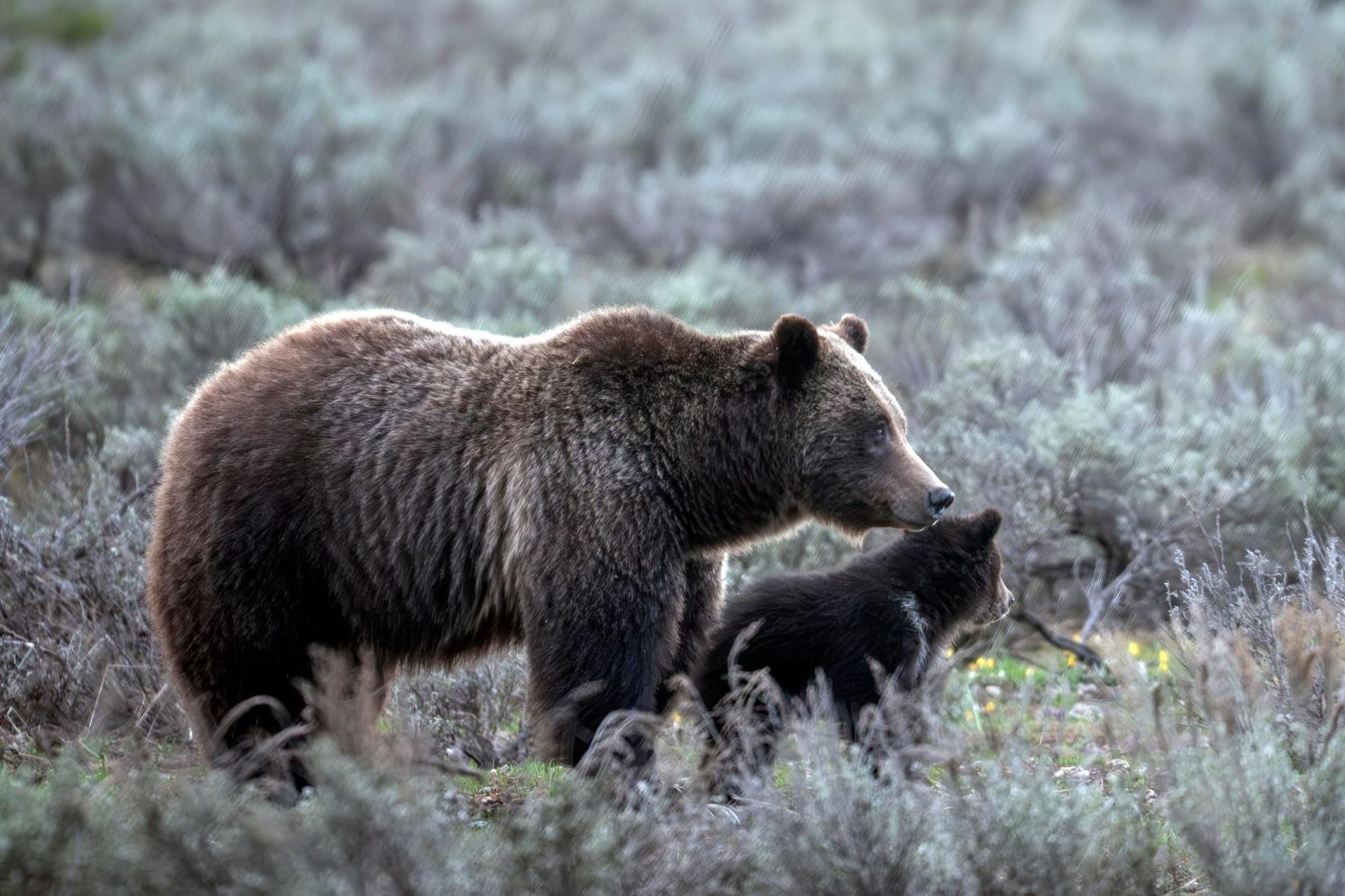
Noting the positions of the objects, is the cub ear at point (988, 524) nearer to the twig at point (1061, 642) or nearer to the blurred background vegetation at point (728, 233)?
the blurred background vegetation at point (728, 233)

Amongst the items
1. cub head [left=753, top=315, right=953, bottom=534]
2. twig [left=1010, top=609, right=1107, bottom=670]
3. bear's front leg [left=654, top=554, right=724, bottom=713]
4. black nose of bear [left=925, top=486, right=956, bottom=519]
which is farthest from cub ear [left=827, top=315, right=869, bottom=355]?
twig [left=1010, top=609, right=1107, bottom=670]

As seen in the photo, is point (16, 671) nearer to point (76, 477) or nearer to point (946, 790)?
point (76, 477)

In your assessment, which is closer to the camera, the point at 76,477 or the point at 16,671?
the point at 16,671

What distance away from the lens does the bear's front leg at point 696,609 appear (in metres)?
5.84

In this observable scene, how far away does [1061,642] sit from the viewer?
8148 mm

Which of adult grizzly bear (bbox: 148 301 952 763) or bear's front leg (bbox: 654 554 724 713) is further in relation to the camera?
bear's front leg (bbox: 654 554 724 713)

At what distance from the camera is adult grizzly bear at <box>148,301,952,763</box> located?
536cm

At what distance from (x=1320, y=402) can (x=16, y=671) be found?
27.0 ft

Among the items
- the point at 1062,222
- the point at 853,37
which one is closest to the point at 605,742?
the point at 1062,222

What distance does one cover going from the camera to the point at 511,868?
4293mm

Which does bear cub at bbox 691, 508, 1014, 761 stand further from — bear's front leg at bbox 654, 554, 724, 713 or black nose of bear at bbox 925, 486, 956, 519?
black nose of bear at bbox 925, 486, 956, 519

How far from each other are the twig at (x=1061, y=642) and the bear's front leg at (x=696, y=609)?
9.34 ft

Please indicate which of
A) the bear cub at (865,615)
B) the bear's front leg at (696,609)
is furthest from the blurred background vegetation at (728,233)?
the bear's front leg at (696,609)

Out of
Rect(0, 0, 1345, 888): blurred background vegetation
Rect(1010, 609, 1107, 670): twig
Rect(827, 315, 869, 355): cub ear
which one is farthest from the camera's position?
Rect(0, 0, 1345, 888): blurred background vegetation
